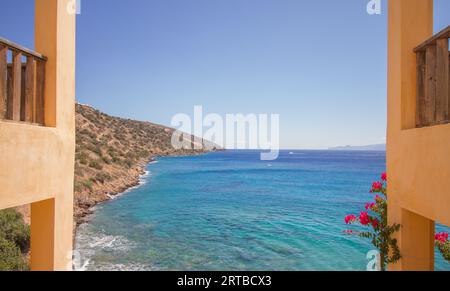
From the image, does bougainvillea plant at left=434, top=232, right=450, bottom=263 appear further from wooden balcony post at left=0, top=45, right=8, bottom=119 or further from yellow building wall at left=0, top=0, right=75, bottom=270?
wooden balcony post at left=0, top=45, right=8, bottom=119

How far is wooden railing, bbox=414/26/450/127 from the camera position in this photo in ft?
10.5

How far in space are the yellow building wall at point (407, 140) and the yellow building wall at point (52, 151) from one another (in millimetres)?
5011

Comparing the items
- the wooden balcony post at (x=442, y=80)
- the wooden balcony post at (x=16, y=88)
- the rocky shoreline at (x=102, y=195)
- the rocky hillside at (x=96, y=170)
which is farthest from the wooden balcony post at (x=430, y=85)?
the rocky hillside at (x=96, y=170)

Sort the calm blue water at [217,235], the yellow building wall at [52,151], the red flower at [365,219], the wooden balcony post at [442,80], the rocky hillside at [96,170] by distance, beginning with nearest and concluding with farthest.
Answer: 1. the wooden balcony post at [442,80]
2. the yellow building wall at [52,151]
3. the red flower at [365,219]
4. the calm blue water at [217,235]
5. the rocky hillside at [96,170]

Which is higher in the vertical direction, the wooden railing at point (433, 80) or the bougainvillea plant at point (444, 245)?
the wooden railing at point (433, 80)

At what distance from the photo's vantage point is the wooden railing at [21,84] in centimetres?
334

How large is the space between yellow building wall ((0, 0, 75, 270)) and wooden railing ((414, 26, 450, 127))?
16.9 ft

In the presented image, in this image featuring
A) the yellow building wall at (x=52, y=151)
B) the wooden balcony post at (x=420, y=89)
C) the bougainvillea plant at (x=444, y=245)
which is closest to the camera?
the yellow building wall at (x=52, y=151)

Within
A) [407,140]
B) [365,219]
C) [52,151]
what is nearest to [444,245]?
[365,219]

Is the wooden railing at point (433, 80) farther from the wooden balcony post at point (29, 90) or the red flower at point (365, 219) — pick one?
the wooden balcony post at point (29, 90)

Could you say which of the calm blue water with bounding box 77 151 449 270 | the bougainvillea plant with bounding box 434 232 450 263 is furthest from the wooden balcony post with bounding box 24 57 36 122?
the calm blue water with bounding box 77 151 449 270

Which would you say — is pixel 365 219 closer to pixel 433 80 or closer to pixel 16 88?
pixel 433 80

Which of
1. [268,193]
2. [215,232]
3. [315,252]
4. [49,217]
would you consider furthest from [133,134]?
[49,217]

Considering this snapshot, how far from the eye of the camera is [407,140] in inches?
146
